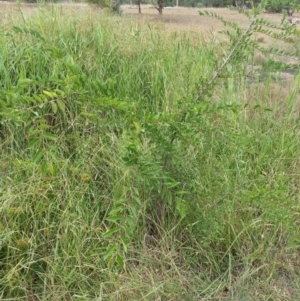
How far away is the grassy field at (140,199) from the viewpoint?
4.54 ft

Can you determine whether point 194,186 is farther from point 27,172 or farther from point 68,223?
point 27,172

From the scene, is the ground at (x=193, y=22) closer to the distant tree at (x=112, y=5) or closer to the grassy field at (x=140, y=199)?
the distant tree at (x=112, y=5)

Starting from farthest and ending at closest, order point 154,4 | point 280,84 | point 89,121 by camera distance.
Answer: point 154,4 < point 280,84 < point 89,121

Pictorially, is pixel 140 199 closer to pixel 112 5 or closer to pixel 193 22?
pixel 112 5

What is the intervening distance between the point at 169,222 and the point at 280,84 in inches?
70.7

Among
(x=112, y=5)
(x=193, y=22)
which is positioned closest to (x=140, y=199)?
(x=112, y=5)

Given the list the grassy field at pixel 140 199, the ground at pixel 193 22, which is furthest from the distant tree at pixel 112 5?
the grassy field at pixel 140 199

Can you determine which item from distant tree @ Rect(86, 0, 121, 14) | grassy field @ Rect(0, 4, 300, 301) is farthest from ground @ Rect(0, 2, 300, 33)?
grassy field @ Rect(0, 4, 300, 301)

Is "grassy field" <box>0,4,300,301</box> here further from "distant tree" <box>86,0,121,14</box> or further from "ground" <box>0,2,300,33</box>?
"distant tree" <box>86,0,121,14</box>

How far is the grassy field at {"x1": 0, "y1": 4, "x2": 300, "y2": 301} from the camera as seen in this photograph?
138 centimetres

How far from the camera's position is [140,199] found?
1.71 m

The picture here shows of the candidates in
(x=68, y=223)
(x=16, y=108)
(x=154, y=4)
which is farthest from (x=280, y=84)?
(x=154, y=4)

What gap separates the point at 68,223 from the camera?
1596mm

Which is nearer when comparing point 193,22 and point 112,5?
point 112,5
